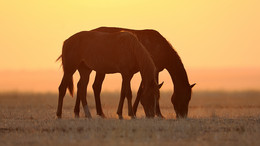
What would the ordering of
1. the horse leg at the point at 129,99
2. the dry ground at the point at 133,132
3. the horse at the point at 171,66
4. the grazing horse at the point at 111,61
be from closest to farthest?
1. the dry ground at the point at 133,132
2. the grazing horse at the point at 111,61
3. the horse leg at the point at 129,99
4. the horse at the point at 171,66

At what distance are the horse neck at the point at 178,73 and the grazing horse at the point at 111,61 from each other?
1.61 metres

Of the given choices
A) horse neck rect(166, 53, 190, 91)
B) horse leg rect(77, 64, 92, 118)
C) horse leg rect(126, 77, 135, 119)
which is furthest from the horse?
horse leg rect(126, 77, 135, 119)

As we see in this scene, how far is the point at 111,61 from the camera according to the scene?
55.3 feet

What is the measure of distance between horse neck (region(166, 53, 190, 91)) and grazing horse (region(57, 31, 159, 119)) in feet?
5.28

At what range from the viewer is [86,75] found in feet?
59.6

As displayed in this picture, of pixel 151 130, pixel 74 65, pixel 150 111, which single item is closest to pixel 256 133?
pixel 151 130

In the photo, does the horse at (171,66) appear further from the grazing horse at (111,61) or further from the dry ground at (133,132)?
the dry ground at (133,132)

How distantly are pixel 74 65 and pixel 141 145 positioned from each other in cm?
658

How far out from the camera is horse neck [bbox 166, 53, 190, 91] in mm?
17906

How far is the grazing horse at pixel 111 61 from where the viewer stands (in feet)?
51.2

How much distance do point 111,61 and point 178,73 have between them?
2133 mm

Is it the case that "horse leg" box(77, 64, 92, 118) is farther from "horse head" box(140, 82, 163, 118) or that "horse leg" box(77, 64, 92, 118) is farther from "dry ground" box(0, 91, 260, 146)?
"horse head" box(140, 82, 163, 118)

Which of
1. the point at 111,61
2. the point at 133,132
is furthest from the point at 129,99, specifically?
the point at 133,132

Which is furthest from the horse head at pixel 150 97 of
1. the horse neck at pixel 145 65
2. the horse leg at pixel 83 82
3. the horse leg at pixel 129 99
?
the horse leg at pixel 83 82
